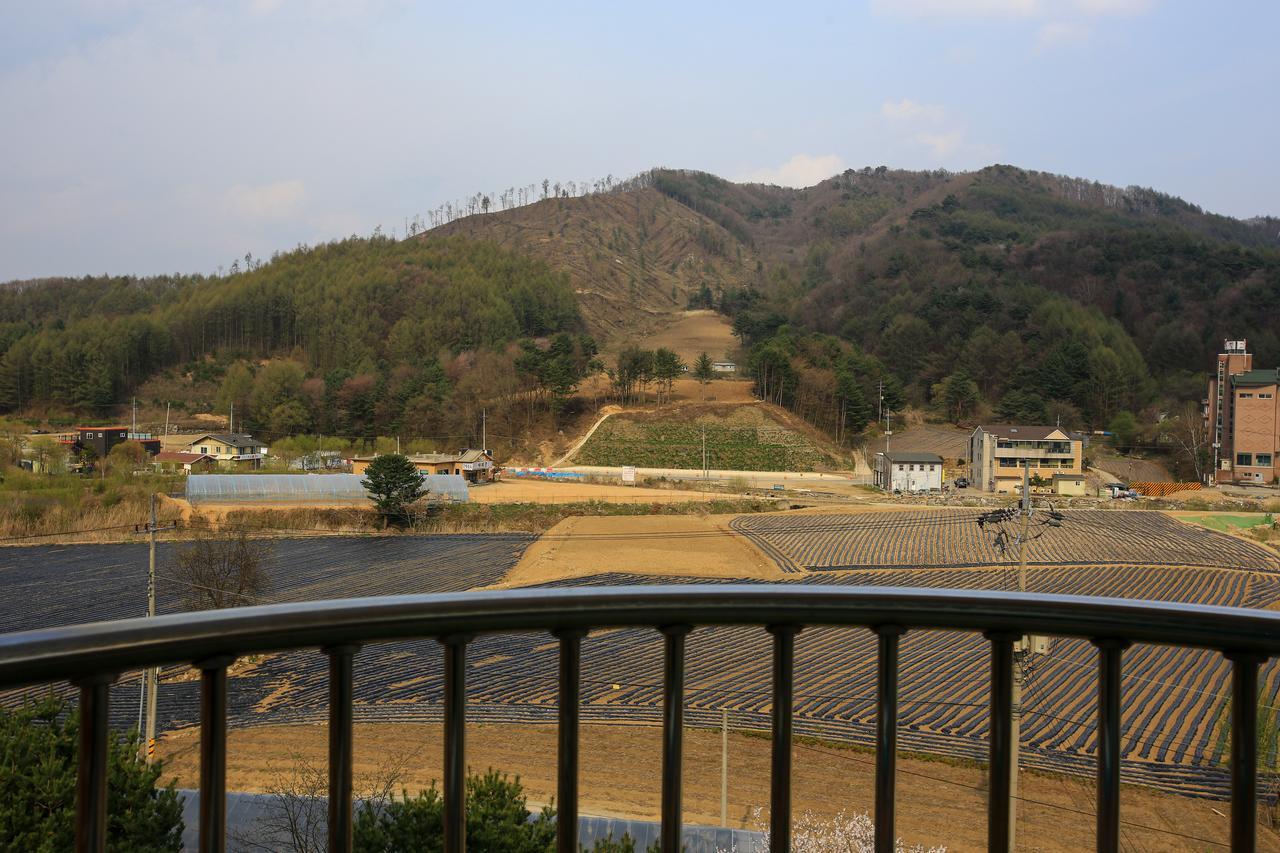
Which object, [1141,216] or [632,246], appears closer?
[1141,216]

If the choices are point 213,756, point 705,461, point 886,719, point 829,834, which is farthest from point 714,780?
point 705,461

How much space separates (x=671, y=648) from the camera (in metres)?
0.97

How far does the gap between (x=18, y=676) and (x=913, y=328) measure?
5080cm

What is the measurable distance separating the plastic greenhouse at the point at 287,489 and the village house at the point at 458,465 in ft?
12.0

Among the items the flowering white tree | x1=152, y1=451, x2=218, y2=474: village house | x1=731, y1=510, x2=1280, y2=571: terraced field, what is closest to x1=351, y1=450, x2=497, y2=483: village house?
x1=152, y1=451, x2=218, y2=474: village house

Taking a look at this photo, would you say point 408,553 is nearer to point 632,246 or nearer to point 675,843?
point 675,843

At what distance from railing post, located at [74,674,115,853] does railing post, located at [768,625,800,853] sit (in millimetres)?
674

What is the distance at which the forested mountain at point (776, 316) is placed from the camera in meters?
39.0

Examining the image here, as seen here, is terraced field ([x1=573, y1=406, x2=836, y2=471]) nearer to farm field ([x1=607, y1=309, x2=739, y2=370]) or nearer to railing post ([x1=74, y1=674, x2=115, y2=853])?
farm field ([x1=607, y1=309, x2=739, y2=370])

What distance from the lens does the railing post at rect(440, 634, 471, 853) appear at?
0.94 meters

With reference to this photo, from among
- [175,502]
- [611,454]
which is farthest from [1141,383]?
[175,502]

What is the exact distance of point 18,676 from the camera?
73cm

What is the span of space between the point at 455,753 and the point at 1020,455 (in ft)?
96.6

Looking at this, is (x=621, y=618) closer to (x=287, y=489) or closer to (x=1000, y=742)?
(x=1000, y=742)
